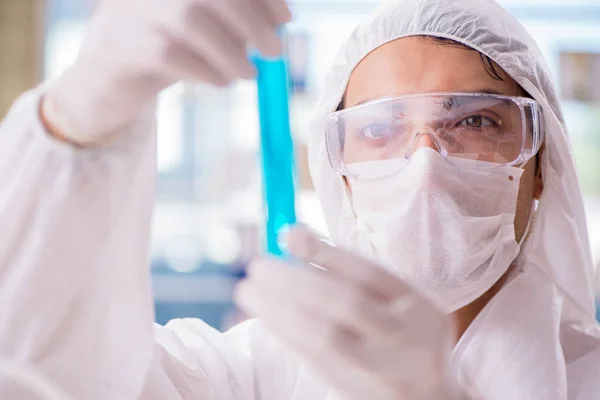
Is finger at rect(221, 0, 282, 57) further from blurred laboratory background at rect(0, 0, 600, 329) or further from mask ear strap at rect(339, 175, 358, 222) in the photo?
blurred laboratory background at rect(0, 0, 600, 329)

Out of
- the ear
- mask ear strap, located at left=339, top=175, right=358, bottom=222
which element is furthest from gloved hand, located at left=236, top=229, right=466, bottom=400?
the ear

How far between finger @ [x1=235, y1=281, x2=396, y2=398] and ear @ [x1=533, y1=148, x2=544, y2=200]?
0.79 m

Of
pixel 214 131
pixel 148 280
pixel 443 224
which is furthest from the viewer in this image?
pixel 214 131

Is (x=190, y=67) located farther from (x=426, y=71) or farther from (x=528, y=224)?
(x=528, y=224)

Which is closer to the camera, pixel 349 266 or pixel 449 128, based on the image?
pixel 349 266

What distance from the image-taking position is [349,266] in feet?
2.23

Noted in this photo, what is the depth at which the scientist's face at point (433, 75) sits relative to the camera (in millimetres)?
1186

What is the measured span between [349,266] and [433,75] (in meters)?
0.63

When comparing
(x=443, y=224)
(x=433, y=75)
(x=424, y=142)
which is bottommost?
(x=443, y=224)

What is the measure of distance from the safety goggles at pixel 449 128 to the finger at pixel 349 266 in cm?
50

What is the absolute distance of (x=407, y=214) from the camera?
112 cm

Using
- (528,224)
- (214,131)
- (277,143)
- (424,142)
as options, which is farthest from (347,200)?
(214,131)

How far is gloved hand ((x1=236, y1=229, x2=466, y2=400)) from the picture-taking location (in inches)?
25.1

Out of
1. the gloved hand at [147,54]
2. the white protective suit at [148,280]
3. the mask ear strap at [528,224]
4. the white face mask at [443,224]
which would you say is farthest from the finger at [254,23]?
the mask ear strap at [528,224]
